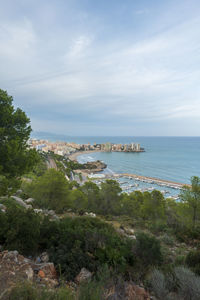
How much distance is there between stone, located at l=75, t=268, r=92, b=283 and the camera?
3718mm

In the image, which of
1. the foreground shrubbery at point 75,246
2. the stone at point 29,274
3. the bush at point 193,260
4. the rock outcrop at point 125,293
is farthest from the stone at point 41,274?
the bush at point 193,260

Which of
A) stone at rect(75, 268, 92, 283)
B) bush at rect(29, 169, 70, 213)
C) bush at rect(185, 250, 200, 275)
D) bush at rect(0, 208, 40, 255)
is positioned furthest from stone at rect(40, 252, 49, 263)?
bush at rect(29, 169, 70, 213)

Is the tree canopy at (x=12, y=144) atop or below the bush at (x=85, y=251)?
atop

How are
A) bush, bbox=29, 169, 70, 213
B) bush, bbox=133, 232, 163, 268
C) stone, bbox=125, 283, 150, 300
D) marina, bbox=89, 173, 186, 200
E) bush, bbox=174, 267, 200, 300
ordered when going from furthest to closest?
marina, bbox=89, 173, 186, 200
bush, bbox=29, 169, 70, 213
bush, bbox=133, 232, 163, 268
bush, bbox=174, 267, 200, 300
stone, bbox=125, 283, 150, 300

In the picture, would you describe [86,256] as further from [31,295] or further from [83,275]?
[31,295]

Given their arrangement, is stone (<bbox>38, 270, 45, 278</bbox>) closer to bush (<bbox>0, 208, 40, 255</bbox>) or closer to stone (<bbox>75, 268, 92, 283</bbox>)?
stone (<bbox>75, 268, 92, 283</bbox>)

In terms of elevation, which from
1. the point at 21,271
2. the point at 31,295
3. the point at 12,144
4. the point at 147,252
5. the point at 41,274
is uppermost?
the point at 12,144

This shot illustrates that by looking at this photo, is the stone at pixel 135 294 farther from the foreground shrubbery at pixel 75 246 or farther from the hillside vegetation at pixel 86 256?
the foreground shrubbery at pixel 75 246

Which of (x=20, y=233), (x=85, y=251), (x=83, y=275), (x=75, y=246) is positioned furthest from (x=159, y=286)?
(x=20, y=233)

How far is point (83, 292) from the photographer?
268 centimetres

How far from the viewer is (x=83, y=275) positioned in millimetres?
3807

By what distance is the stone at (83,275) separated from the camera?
372 centimetres

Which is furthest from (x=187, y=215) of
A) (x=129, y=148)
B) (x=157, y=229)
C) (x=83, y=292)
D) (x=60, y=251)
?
(x=129, y=148)

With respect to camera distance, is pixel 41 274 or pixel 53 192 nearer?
pixel 41 274
